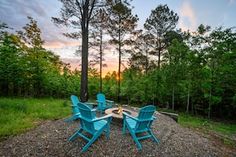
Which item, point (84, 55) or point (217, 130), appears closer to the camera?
point (217, 130)

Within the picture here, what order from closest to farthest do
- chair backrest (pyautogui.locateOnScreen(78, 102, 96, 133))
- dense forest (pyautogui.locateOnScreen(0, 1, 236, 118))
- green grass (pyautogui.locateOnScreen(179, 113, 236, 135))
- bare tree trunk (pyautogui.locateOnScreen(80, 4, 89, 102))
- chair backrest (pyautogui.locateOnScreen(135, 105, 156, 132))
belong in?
chair backrest (pyautogui.locateOnScreen(78, 102, 96, 133)), chair backrest (pyautogui.locateOnScreen(135, 105, 156, 132)), green grass (pyautogui.locateOnScreen(179, 113, 236, 135)), bare tree trunk (pyautogui.locateOnScreen(80, 4, 89, 102)), dense forest (pyautogui.locateOnScreen(0, 1, 236, 118))

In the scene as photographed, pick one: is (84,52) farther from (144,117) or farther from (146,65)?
(146,65)

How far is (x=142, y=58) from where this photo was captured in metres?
→ 13.3

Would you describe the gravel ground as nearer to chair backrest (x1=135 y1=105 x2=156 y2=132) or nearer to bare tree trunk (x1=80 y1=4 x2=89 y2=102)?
chair backrest (x1=135 y1=105 x2=156 y2=132)

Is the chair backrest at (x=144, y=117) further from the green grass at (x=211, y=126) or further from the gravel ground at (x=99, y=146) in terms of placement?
the green grass at (x=211, y=126)

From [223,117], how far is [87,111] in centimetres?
980

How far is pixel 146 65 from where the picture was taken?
13594mm

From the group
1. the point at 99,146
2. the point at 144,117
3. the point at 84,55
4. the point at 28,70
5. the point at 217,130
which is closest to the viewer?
the point at 99,146

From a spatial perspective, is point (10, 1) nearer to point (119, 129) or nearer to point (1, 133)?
point (1, 133)

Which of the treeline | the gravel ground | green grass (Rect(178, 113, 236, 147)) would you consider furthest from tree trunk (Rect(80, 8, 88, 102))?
green grass (Rect(178, 113, 236, 147))

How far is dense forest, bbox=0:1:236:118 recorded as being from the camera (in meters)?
8.29

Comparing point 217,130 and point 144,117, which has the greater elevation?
point 144,117

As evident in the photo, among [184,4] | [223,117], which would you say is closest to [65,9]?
[184,4]

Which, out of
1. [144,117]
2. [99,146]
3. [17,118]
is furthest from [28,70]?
[144,117]
